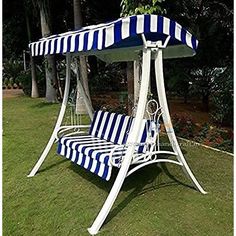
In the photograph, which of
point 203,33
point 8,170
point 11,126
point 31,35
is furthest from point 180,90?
point 31,35

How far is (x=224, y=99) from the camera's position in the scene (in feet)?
27.8

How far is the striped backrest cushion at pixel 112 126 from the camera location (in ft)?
17.7

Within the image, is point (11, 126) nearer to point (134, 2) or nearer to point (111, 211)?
point (134, 2)

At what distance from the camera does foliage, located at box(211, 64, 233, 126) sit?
27.2 ft

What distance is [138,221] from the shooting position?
13.2 ft

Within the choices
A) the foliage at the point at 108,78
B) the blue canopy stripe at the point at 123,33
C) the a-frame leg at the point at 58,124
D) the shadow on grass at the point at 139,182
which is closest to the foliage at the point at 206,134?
the shadow on grass at the point at 139,182

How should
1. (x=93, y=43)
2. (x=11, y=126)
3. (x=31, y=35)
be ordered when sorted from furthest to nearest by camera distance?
(x=31, y=35) < (x=11, y=126) < (x=93, y=43)

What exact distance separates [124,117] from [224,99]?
12.4 ft

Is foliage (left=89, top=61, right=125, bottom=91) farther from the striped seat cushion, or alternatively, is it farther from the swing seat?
the striped seat cushion

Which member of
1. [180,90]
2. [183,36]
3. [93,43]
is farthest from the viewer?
[180,90]

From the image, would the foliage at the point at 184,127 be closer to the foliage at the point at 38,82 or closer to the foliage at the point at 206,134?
the foliage at the point at 206,134

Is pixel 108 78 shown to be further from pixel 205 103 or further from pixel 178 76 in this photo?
pixel 178 76

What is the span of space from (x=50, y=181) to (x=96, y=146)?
3.17 feet

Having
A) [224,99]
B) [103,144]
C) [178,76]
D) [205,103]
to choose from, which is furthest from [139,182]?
[205,103]
